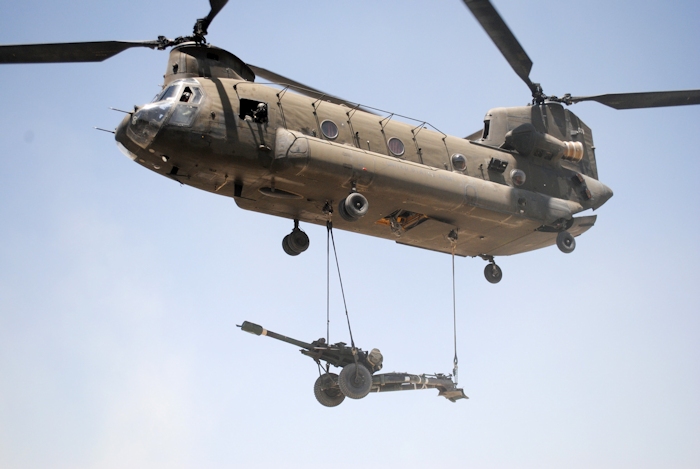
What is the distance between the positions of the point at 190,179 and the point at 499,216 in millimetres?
7057

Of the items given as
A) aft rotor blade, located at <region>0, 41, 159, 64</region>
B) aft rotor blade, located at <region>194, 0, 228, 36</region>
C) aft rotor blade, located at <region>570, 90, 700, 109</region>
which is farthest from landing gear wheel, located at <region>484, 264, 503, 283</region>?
aft rotor blade, located at <region>0, 41, 159, 64</region>

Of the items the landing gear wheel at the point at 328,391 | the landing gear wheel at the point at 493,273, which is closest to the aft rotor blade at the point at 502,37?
the landing gear wheel at the point at 493,273

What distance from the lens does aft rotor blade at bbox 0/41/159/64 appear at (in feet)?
50.0

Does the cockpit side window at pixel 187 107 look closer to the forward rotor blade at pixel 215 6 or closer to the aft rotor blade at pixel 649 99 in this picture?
the forward rotor blade at pixel 215 6

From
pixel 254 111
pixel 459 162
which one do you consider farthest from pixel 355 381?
pixel 254 111

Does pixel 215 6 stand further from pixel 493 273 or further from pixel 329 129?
pixel 493 273

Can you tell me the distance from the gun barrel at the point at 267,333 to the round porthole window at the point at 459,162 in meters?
5.25

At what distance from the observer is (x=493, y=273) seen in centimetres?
2072

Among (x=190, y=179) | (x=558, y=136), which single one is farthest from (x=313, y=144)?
(x=558, y=136)

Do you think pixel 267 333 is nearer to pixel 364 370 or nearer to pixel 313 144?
pixel 364 370

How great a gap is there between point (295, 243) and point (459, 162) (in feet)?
13.8

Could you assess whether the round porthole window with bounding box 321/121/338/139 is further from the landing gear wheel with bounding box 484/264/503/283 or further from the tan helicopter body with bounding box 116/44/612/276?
the landing gear wheel with bounding box 484/264/503/283

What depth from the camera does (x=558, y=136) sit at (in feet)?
67.4

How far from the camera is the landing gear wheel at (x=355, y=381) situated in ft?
54.2
